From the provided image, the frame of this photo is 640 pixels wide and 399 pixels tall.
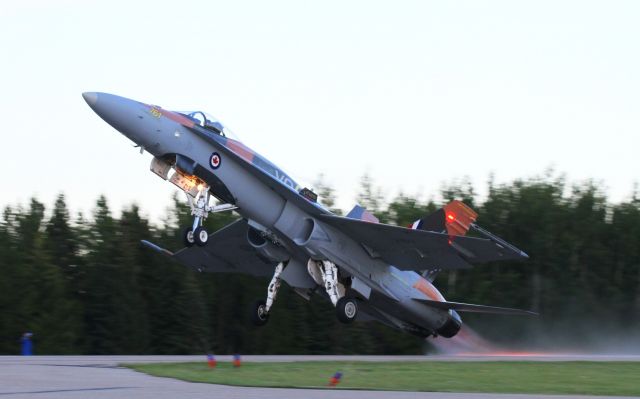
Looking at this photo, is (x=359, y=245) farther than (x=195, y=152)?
Yes

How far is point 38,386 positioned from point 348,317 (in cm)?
1019

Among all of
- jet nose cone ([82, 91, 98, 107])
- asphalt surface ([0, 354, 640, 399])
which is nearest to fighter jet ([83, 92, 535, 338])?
jet nose cone ([82, 91, 98, 107])

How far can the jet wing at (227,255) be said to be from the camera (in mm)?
25203

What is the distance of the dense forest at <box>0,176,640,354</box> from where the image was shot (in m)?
42.1

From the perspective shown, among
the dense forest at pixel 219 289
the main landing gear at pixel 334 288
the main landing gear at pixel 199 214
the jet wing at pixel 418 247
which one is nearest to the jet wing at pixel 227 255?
the main landing gear at pixel 334 288

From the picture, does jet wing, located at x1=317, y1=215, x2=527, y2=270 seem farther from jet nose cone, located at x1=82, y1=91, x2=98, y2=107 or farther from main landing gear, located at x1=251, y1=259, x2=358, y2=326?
jet nose cone, located at x1=82, y1=91, x2=98, y2=107

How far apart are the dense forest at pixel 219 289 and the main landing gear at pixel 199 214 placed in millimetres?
20767

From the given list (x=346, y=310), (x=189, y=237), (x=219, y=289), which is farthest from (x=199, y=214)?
(x=219, y=289)

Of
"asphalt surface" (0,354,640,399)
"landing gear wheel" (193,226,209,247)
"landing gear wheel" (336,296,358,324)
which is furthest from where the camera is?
"landing gear wheel" (336,296,358,324)

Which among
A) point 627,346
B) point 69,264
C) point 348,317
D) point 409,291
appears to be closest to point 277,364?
point 348,317

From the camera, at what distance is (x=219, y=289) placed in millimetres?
47156

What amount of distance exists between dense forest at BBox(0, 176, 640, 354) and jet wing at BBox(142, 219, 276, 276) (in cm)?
1560

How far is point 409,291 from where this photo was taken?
23.3m

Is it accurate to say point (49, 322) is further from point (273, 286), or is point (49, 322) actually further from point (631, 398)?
point (631, 398)
